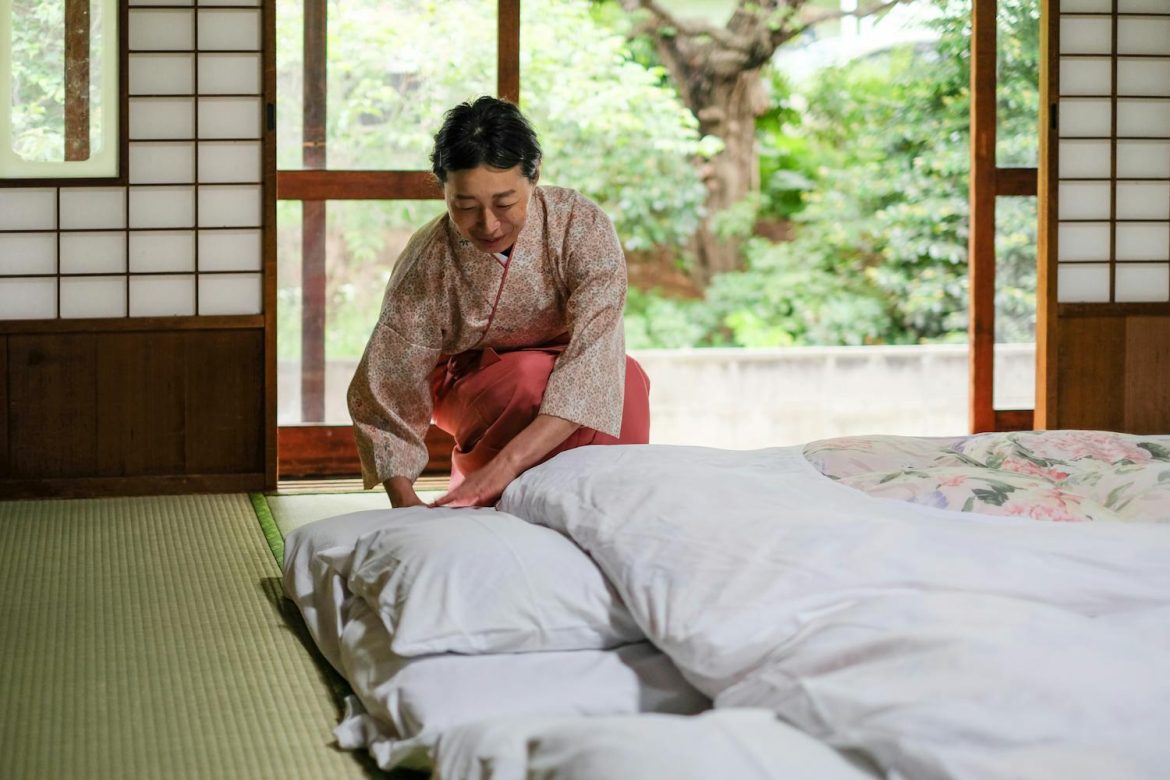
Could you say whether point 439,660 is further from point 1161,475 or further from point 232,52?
point 232,52

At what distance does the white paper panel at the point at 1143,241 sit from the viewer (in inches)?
199

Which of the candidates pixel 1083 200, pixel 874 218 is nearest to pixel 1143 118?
pixel 1083 200

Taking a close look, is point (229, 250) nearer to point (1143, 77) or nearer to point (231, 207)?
point (231, 207)

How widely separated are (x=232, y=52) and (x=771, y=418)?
14.2 feet

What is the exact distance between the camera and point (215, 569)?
3.07 meters

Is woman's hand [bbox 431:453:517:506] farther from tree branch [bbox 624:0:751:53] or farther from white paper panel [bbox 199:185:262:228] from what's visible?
tree branch [bbox 624:0:751:53]

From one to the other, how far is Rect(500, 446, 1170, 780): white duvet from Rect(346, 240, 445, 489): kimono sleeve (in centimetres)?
71

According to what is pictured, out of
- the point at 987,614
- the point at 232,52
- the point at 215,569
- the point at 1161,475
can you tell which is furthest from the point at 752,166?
the point at 987,614

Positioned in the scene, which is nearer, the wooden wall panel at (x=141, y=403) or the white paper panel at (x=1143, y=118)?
the wooden wall panel at (x=141, y=403)

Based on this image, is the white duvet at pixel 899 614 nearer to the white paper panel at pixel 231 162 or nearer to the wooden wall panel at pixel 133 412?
the wooden wall panel at pixel 133 412

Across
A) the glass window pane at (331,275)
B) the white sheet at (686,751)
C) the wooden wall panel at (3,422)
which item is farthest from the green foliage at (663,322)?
the white sheet at (686,751)

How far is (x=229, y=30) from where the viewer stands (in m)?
4.34

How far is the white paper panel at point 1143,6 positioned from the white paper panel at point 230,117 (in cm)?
324

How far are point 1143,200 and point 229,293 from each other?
345 cm
